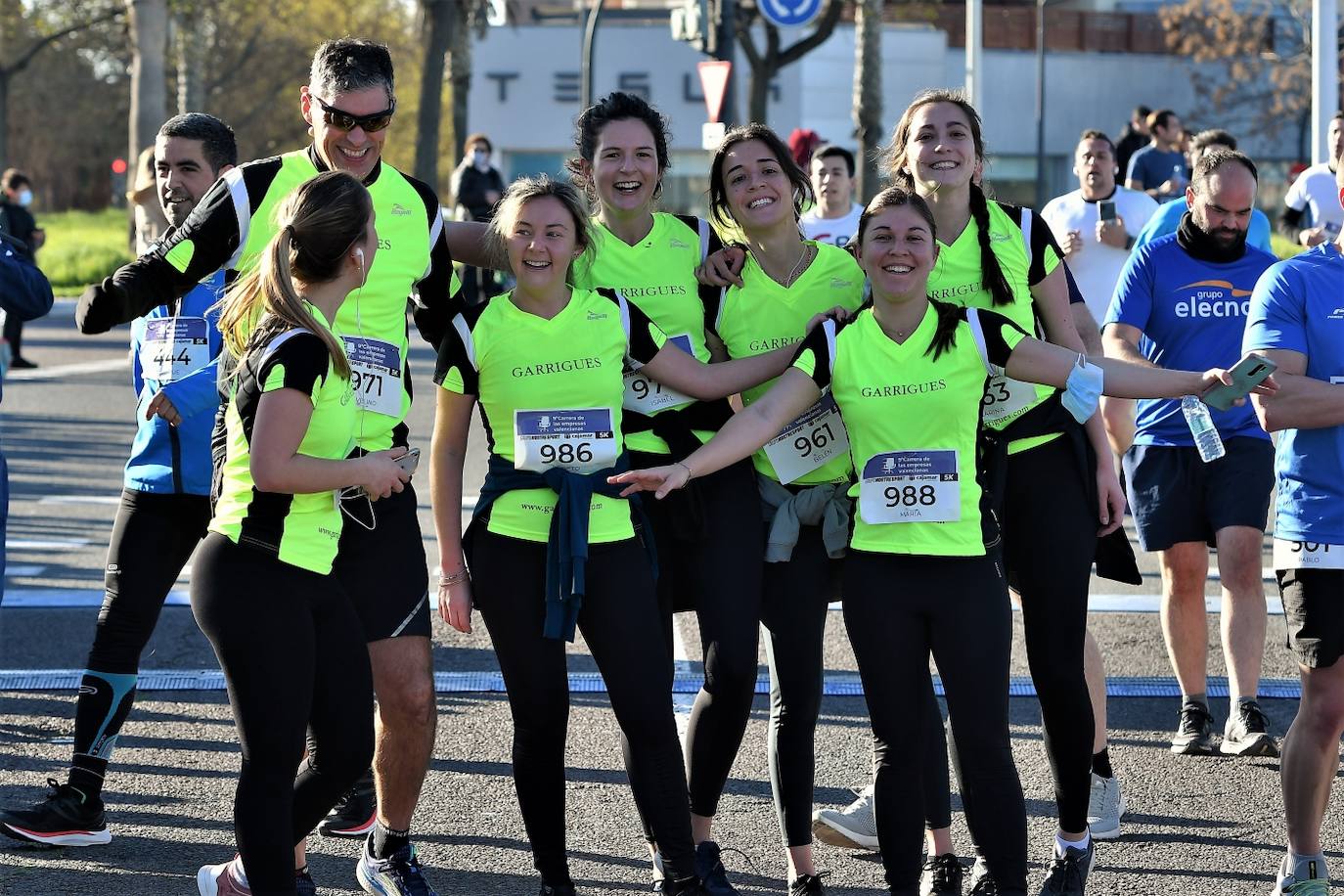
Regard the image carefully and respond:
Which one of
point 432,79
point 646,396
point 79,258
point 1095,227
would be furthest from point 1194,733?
point 79,258

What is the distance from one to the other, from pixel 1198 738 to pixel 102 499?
293 inches

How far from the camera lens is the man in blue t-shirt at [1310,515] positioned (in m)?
4.57

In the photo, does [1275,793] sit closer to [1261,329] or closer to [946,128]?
[1261,329]

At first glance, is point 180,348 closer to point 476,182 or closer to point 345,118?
point 345,118

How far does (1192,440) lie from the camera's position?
21.2 ft

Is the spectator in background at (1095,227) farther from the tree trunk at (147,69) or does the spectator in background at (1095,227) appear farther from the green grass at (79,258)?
the tree trunk at (147,69)

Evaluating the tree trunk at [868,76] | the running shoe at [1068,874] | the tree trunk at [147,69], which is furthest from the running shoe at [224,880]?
the tree trunk at [868,76]

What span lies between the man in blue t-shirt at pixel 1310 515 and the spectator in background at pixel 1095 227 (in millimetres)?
5327

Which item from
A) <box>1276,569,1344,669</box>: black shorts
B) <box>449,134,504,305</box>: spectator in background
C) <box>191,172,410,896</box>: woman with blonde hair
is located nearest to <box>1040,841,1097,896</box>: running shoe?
<box>1276,569,1344,669</box>: black shorts

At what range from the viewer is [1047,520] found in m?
4.77

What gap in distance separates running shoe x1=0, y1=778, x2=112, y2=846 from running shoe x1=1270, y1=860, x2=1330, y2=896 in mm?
3277

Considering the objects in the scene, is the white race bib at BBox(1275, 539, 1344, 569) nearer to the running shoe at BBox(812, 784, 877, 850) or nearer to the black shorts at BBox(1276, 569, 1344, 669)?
the black shorts at BBox(1276, 569, 1344, 669)

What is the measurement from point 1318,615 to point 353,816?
2799 millimetres

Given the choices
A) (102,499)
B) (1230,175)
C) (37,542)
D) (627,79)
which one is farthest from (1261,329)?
(627,79)
